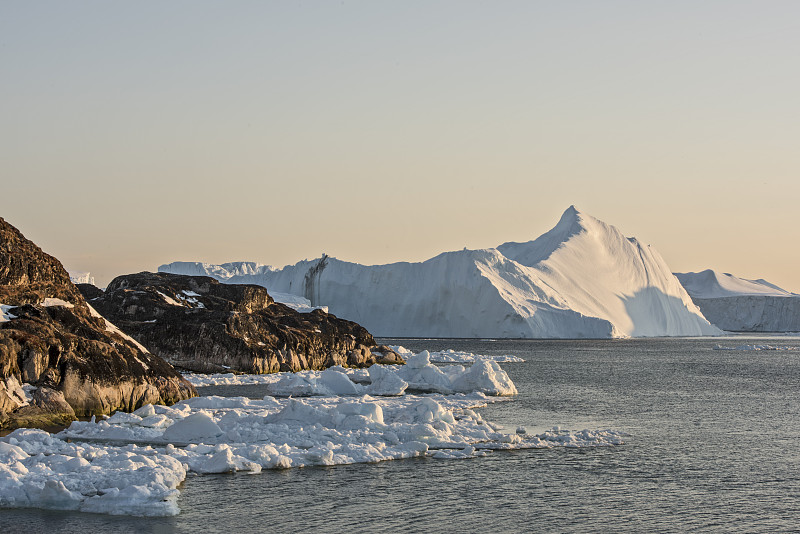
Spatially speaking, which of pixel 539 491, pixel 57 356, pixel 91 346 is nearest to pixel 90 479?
pixel 539 491

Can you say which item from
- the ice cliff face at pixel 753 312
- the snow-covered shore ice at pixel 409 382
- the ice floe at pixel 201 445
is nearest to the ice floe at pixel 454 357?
the snow-covered shore ice at pixel 409 382

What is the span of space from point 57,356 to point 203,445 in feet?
24.7

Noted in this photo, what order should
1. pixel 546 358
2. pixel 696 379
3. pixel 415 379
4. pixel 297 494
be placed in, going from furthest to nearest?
1. pixel 546 358
2. pixel 696 379
3. pixel 415 379
4. pixel 297 494

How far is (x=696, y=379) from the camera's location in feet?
167

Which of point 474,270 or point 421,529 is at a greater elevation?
point 474,270

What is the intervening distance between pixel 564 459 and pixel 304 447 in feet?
21.3

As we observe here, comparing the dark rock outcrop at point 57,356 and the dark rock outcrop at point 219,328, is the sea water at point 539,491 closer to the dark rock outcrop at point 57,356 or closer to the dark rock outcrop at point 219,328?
the dark rock outcrop at point 57,356

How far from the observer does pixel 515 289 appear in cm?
10625

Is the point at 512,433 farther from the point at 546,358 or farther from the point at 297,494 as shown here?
the point at 546,358

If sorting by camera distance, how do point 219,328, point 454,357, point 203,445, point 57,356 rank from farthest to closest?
point 454,357, point 219,328, point 57,356, point 203,445

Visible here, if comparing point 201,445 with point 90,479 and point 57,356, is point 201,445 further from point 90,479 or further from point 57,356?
point 57,356

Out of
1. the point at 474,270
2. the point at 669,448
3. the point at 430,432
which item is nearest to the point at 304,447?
the point at 430,432

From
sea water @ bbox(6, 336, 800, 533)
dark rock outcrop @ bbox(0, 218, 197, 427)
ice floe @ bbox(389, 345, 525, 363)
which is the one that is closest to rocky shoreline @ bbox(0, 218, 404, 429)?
dark rock outcrop @ bbox(0, 218, 197, 427)

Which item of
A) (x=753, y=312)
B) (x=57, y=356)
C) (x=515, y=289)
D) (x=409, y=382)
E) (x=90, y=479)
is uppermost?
(x=515, y=289)
